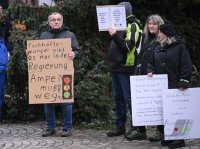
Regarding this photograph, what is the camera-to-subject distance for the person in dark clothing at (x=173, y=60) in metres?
7.57

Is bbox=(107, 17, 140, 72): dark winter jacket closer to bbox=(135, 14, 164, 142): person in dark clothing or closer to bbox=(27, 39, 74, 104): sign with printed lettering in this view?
bbox=(135, 14, 164, 142): person in dark clothing

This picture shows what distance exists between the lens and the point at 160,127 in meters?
8.07

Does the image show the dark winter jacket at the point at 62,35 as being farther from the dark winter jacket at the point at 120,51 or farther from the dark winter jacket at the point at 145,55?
the dark winter jacket at the point at 145,55

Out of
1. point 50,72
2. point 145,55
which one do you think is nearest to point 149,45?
point 145,55

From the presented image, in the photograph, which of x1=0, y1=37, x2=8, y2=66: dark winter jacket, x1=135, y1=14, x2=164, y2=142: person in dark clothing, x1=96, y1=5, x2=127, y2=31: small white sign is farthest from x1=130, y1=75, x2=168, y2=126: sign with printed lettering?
x1=0, y1=37, x2=8, y2=66: dark winter jacket

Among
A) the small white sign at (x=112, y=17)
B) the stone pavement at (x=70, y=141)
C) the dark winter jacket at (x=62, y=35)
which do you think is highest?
the small white sign at (x=112, y=17)

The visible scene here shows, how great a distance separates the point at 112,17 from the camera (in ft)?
27.1

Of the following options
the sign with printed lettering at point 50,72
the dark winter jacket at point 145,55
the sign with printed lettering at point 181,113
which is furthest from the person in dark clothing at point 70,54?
the sign with printed lettering at point 181,113

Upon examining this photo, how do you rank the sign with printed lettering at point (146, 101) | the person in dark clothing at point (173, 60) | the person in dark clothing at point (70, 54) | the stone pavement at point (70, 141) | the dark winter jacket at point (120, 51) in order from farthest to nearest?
the person in dark clothing at point (70, 54), the dark winter jacket at point (120, 51), the stone pavement at point (70, 141), the sign with printed lettering at point (146, 101), the person in dark clothing at point (173, 60)

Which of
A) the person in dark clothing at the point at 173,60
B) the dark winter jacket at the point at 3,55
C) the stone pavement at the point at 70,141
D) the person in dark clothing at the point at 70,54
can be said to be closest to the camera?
the person in dark clothing at the point at 173,60

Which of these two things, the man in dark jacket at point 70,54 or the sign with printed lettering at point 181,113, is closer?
the sign with printed lettering at point 181,113

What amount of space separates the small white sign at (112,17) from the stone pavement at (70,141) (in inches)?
68.1

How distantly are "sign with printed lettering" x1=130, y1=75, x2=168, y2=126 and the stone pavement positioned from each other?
1.31 feet

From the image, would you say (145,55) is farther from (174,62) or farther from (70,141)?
(70,141)
